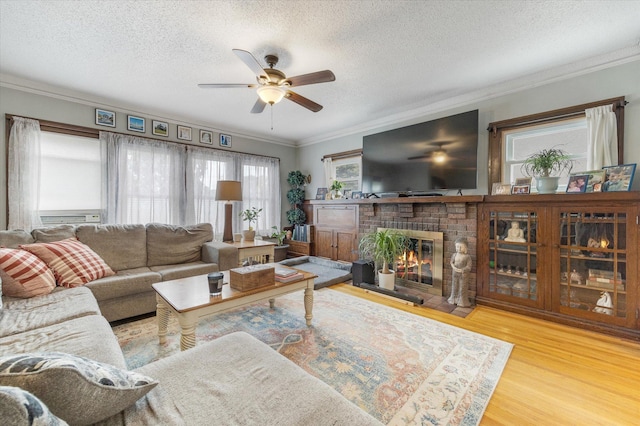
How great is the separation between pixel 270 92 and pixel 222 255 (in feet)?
6.27

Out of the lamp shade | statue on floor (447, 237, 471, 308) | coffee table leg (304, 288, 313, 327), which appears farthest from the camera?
the lamp shade

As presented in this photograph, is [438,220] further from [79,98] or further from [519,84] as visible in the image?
[79,98]

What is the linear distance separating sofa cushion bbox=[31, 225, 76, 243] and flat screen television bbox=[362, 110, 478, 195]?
12.0ft

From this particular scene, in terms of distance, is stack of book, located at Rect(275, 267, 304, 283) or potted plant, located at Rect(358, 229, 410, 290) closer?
stack of book, located at Rect(275, 267, 304, 283)

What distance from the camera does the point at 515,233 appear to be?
2766 millimetres

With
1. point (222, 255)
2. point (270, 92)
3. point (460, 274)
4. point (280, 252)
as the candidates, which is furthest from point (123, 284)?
point (460, 274)

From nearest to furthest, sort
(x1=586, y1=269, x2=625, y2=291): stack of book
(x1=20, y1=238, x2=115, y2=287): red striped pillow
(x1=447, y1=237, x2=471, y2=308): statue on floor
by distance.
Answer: (x1=20, y1=238, x2=115, y2=287): red striped pillow → (x1=586, y1=269, x2=625, y2=291): stack of book → (x1=447, y1=237, x2=471, y2=308): statue on floor

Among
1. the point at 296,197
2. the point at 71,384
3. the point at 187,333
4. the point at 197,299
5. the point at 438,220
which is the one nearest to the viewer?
the point at 71,384

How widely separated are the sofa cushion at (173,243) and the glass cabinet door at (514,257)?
350cm

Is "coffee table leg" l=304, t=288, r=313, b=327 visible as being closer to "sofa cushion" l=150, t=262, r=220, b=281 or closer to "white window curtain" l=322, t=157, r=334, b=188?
"sofa cushion" l=150, t=262, r=220, b=281

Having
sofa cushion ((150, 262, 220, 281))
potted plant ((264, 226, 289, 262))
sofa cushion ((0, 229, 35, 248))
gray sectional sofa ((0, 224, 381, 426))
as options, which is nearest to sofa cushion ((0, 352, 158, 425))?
gray sectional sofa ((0, 224, 381, 426))

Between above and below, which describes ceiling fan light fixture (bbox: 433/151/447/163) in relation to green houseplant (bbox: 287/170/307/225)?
above

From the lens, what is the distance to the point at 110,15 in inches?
76.6

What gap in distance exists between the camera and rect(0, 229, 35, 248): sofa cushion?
2.24 meters
